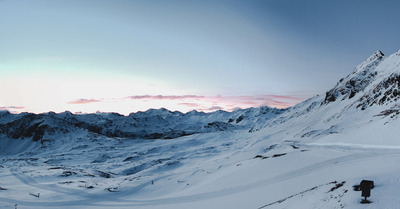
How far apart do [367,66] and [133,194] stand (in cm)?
13504

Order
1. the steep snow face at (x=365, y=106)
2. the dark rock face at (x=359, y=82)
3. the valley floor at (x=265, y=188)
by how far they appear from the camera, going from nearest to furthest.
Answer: the valley floor at (x=265, y=188)
the steep snow face at (x=365, y=106)
the dark rock face at (x=359, y=82)

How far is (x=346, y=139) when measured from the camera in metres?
41.2

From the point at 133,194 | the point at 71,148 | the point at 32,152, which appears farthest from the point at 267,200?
the point at 32,152

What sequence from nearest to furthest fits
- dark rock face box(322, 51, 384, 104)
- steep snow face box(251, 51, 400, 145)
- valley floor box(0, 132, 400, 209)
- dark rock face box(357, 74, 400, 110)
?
valley floor box(0, 132, 400, 209) → steep snow face box(251, 51, 400, 145) → dark rock face box(357, 74, 400, 110) → dark rock face box(322, 51, 384, 104)

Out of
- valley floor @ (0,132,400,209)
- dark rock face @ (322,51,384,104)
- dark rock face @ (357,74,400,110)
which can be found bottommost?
valley floor @ (0,132,400,209)

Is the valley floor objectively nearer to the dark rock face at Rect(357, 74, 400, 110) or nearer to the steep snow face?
the steep snow face

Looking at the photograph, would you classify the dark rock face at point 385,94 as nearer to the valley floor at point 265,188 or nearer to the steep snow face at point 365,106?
the steep snow face at point 365,106

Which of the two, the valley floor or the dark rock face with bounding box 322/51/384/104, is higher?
the dark rock face with bounding box 322/51/384/104

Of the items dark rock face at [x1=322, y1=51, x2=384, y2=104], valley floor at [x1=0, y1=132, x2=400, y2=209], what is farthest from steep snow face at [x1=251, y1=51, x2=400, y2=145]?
valley floor at [x1=0, y1=132, x2=400, y2=209]

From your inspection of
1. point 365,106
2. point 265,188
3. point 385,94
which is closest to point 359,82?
point 365,106

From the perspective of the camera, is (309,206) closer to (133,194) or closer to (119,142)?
(133,194)

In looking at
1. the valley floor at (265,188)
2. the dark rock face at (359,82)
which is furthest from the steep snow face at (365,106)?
the valley floor at (265,188)

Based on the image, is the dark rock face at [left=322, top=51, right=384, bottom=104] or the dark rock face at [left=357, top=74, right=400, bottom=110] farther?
the dark rock face at [left=322, top=51, right=384, bottom=104]

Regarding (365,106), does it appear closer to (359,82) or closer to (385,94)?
(385,94)
